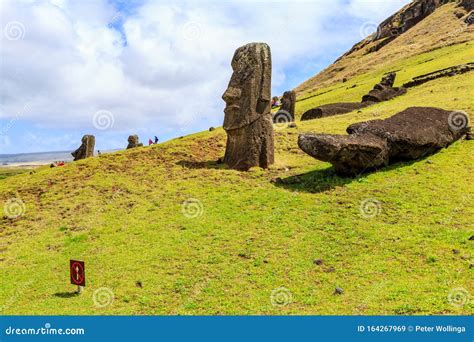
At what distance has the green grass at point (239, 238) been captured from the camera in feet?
40.1

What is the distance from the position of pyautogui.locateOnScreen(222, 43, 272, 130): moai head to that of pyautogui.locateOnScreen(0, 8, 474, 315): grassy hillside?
2.91 m

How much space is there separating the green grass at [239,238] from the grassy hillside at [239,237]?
0.06 meters

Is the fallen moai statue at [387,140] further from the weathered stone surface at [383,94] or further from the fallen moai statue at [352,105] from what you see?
the weathered stone surface at [383,94]

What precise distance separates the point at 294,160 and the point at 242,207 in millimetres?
7346

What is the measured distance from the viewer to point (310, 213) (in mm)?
17688

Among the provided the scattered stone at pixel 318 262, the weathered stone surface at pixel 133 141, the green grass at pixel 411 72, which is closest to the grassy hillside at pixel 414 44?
the green grass at pixel 411 72

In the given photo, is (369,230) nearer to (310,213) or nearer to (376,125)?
(310,213)

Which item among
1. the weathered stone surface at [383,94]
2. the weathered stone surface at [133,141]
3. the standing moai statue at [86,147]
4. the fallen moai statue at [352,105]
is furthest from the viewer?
the weathered stone surface at [383,94]

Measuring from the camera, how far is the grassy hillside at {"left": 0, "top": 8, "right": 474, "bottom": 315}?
1220 cm

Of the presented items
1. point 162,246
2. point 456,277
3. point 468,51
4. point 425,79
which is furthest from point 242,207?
point 468,51

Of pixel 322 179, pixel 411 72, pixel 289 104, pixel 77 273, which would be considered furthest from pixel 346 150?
pixel 411 72

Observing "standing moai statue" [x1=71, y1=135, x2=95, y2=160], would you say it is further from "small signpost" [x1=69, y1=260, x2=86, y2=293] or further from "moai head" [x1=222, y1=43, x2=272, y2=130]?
"small signpost" [x1=69, y1=260, x2=86, y2=293]

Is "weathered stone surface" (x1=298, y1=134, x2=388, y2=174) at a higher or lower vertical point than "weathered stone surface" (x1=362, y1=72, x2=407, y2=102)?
lower

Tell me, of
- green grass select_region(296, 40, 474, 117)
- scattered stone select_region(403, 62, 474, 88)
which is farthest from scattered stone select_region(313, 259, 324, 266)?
scattered stone select_region(403, 62, 474, 88)
